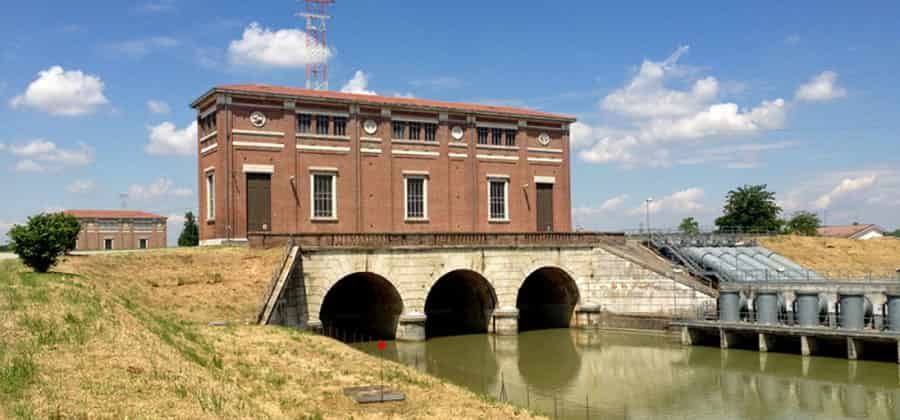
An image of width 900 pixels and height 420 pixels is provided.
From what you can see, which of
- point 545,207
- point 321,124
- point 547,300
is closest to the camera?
point 321,124

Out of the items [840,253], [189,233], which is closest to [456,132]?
[840,253]

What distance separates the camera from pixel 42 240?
28.1 meters

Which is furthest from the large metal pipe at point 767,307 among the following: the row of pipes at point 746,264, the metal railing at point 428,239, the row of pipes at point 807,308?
the metal railing at point 428,239

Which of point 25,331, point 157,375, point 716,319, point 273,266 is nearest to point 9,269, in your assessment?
point 273,266

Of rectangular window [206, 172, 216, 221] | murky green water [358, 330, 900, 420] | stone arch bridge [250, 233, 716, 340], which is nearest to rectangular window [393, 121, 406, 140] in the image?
stone arch bridge [250, 233, 716, 340]

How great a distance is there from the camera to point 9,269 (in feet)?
97.6

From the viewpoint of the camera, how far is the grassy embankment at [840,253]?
2195 inches

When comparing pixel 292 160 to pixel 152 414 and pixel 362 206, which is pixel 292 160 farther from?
pixel 152 414

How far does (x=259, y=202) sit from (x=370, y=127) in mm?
8450

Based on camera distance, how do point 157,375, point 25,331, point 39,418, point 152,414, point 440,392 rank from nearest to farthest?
point 39,418 < point 152,414 < point 157,375 < point 25,331 < point 440,392

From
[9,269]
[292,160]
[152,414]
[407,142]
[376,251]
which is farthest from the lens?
[407,142]

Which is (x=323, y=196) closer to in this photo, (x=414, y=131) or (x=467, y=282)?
(x=414, y=131)

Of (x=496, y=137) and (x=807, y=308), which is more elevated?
(x=496, y=137)

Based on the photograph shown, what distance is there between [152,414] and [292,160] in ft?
103
